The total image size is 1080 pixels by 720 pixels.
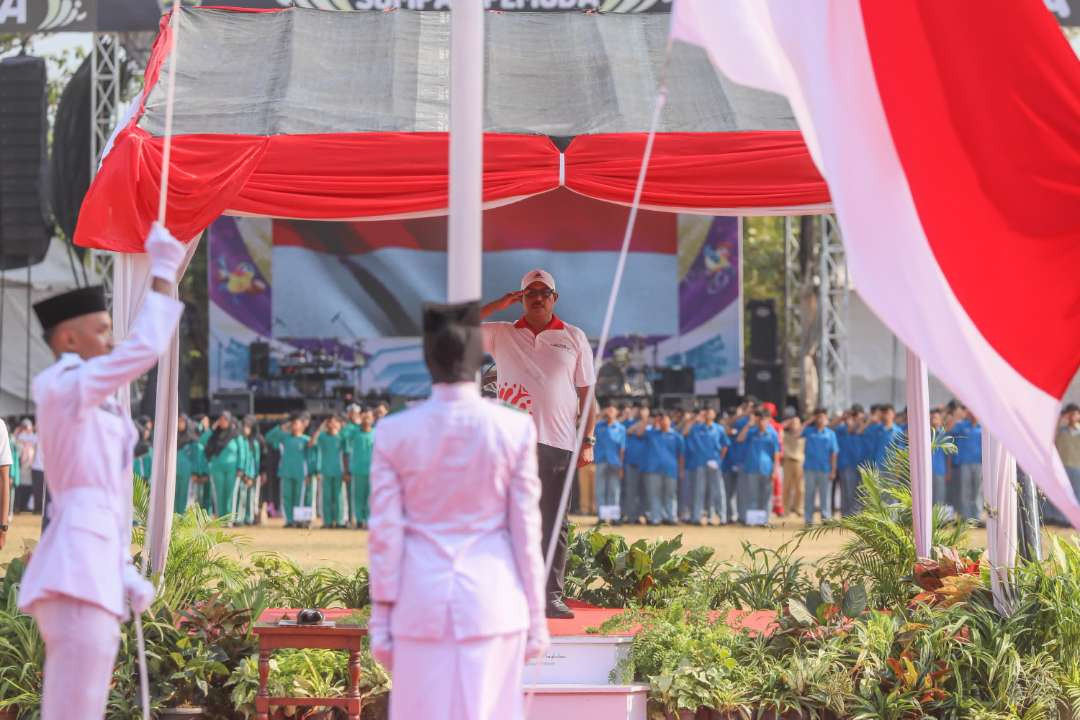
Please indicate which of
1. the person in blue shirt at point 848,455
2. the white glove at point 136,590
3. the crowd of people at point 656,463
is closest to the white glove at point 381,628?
the white glove at point 136,590

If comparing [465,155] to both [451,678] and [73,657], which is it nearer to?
[451,678]

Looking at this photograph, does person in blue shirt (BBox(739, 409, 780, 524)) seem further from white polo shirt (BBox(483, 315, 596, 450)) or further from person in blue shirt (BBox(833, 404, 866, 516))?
white polo shirt (BBox(483, 315, 596, 450))

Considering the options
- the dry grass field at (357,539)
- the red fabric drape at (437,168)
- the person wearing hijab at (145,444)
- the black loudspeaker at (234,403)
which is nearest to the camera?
the red fabric drape at (437,168)

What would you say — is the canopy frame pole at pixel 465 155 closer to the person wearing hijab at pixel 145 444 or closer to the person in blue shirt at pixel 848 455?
the person wearing hijab at pixel 145 444

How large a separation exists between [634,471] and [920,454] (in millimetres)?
10766

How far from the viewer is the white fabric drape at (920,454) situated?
801 cm

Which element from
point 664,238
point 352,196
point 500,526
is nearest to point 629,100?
point 352,196

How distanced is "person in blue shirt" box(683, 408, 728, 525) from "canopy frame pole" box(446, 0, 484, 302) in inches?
550

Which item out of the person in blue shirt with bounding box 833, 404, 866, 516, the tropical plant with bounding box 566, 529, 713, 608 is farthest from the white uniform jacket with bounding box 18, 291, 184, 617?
the person in blue shirt with bounding box 833, 404, 866, 516

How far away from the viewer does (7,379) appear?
83.3 feet

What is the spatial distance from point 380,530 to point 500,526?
1.19 ft

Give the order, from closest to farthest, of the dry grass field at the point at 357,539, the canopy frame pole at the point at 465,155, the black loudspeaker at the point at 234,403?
1. the canopy frame pole at the point at 465,155
2. the dry grass field at the point at 357,539
3. the black loudspeaker at the point at 234,403

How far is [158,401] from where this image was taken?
7.68 m

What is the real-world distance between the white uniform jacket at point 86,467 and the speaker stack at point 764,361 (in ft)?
60.0
